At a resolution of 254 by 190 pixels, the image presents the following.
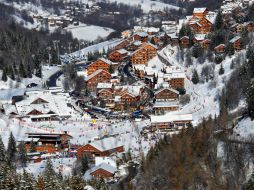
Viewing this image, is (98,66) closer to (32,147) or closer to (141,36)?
(141,36)

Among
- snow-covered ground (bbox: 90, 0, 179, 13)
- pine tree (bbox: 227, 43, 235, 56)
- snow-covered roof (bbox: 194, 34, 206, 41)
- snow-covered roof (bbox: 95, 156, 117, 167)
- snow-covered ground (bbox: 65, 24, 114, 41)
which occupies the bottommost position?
snow-covered ground (bbox: 65, 24, 114, 41)

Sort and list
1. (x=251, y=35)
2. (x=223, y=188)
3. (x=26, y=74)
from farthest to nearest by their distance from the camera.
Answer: (x=26, y=74)
(x=251, y=35)
(x=223, y=188)

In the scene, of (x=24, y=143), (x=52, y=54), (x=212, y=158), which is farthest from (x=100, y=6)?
(x=212, y=158)

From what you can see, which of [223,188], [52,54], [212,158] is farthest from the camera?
[52,54]

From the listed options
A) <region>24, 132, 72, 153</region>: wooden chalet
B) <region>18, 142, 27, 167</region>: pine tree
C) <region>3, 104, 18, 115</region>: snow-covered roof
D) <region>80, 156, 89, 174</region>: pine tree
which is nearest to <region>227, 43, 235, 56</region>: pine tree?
<region>24, 132, 72, 153</region>: wooden chalet

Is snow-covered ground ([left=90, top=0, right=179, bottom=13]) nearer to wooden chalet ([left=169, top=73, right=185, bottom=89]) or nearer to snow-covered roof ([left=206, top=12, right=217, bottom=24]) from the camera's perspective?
snow-covered roof ([left=206, top=12, right=217, bottom=24])

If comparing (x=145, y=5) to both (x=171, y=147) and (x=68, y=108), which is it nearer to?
(x=68, y=108)
